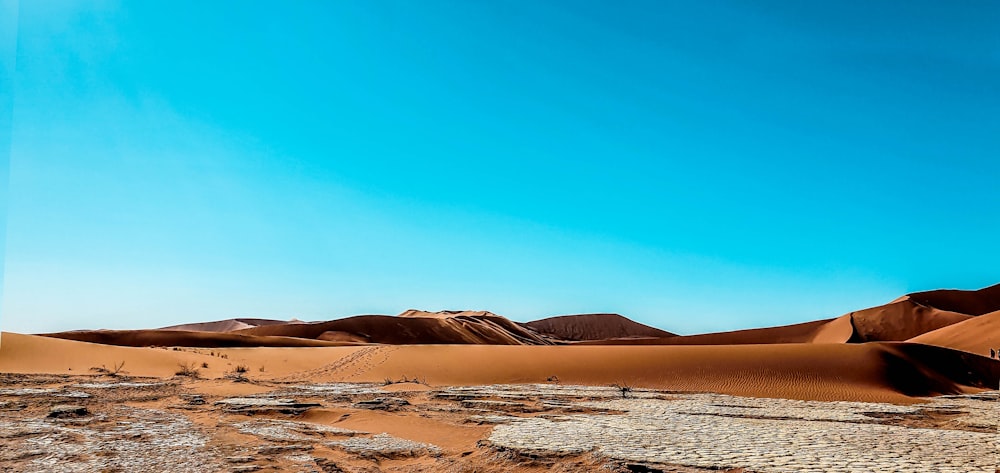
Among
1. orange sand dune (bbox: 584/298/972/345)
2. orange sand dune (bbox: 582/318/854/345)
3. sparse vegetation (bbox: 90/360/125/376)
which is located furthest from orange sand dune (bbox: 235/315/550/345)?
sparse vegetation (bbox: 90/360/125/376)

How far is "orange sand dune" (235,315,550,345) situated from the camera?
49844 mm

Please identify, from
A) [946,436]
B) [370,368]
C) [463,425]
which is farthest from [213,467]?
[370,368]

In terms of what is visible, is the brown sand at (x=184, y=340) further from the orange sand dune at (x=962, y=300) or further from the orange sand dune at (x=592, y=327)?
the orange sand dune at (x=962, y=300)

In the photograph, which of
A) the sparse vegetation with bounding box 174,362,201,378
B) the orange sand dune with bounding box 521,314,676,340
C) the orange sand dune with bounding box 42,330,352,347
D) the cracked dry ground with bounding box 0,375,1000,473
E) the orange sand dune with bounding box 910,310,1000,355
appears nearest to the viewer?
the cracked dry ground with bounding box 0,375,1000,473

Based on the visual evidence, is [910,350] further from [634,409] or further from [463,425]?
[463,425]

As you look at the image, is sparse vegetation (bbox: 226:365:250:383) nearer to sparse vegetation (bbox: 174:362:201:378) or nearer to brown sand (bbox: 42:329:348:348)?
sparse vegetation (bbox: 174:362:201:378)

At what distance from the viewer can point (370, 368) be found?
26.4m

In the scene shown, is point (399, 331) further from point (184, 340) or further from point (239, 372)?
point (239, 372)

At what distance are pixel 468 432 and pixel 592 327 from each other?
85188 millimetres

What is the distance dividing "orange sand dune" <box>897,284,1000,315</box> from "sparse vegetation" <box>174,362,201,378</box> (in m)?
61.2

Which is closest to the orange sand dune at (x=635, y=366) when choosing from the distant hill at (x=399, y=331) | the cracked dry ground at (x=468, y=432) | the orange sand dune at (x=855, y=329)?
the cracked dry ground at (x=468, y=432)

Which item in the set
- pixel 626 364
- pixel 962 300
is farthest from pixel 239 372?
pixel 962 300

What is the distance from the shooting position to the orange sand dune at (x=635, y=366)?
73.5 ft

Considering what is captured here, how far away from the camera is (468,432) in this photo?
11555 mm
